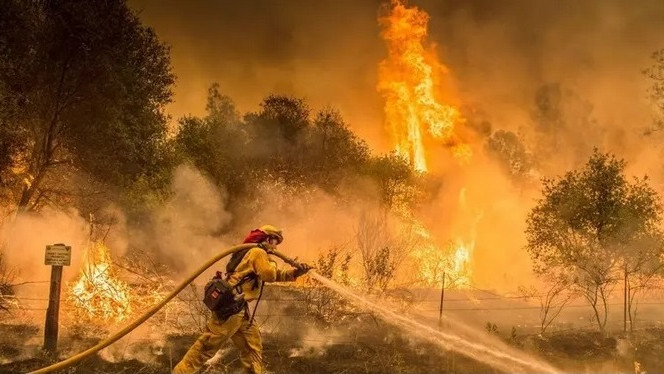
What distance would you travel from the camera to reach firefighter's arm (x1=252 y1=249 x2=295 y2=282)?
7.86 meters

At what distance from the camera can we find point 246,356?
26.6 ft

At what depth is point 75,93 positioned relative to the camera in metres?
17.1

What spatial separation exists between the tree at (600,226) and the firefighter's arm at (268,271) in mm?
12087

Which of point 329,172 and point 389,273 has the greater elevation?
point 329,172

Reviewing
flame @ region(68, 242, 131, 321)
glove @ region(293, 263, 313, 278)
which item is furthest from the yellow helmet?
flame @ region(68, 242, 131, 321)

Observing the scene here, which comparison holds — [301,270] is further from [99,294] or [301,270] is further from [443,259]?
[443,259]

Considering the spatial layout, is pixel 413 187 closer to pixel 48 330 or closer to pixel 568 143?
pixel 568 143

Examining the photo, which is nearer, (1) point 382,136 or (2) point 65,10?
(2) point 65,10

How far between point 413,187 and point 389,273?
23.5 metres

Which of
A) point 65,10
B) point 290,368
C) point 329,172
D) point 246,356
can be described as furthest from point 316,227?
point 246,356

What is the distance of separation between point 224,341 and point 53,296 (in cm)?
470

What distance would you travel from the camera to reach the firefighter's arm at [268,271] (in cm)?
786

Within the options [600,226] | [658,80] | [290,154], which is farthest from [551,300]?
[290,154]

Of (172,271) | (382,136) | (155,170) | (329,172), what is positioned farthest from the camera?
(382,136)
